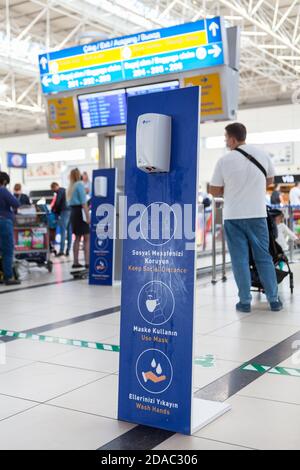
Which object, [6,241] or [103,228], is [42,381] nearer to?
[103,228]

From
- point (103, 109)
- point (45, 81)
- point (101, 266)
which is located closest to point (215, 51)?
point (103, 109)

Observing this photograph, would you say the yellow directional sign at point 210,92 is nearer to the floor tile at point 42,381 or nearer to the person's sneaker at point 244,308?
the person's sneaker at point 244,308

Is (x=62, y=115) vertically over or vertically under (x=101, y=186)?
over

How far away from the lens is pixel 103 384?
2.69 meters

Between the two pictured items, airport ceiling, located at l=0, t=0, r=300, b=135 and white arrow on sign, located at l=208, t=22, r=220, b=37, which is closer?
white arrow on sign, located at l=208, t=22, r=220, b=37

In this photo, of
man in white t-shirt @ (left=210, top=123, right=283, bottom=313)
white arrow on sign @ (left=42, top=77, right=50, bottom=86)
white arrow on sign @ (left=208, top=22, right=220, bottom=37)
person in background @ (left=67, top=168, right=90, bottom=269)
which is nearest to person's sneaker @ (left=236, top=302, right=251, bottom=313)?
man in white t-shirt @ (left=210, top=123, right=283, bottom=313)

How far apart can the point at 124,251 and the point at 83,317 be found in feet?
7.72

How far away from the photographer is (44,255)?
811cm

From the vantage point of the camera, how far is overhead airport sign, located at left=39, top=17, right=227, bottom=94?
19.5 feet

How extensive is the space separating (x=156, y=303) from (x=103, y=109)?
5.05m

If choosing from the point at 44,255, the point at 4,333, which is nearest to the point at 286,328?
the point at 4,333

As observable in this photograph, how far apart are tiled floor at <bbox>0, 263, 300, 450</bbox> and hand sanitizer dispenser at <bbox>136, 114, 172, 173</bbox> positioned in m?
1.01

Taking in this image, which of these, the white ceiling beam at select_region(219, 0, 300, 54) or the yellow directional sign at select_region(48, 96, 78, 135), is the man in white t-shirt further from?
the white ceiling beam at select_region(219, 0, 300, 54)

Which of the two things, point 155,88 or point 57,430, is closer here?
point 57,430
